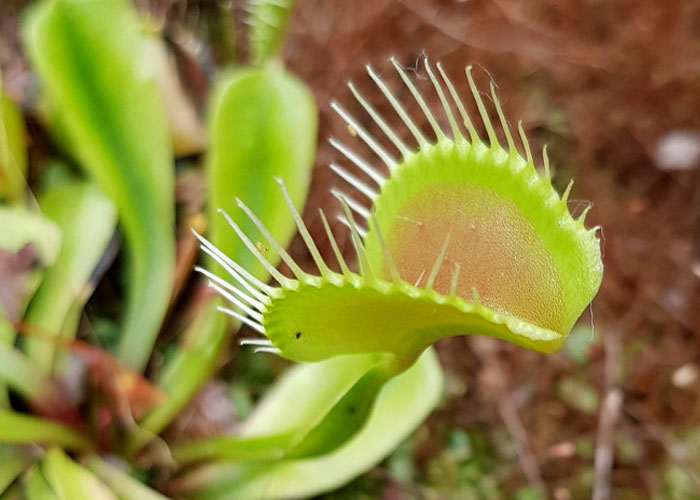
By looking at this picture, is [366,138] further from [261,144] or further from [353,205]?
[261,144]

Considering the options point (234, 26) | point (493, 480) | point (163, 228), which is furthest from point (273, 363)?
point (234, 26)

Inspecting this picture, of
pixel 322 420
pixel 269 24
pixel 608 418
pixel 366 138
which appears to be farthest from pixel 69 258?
pixel 608 418

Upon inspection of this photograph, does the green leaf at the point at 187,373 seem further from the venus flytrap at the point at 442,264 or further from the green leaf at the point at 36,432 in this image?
the venus flytrap at the point at 442,264

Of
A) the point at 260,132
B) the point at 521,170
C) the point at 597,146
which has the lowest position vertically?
the point at 597,146

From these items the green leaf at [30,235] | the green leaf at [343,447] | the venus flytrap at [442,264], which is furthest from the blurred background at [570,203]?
the venus flytrap at [442,264]

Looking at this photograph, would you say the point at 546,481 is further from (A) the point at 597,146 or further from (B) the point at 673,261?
(A) the point at 597,146
